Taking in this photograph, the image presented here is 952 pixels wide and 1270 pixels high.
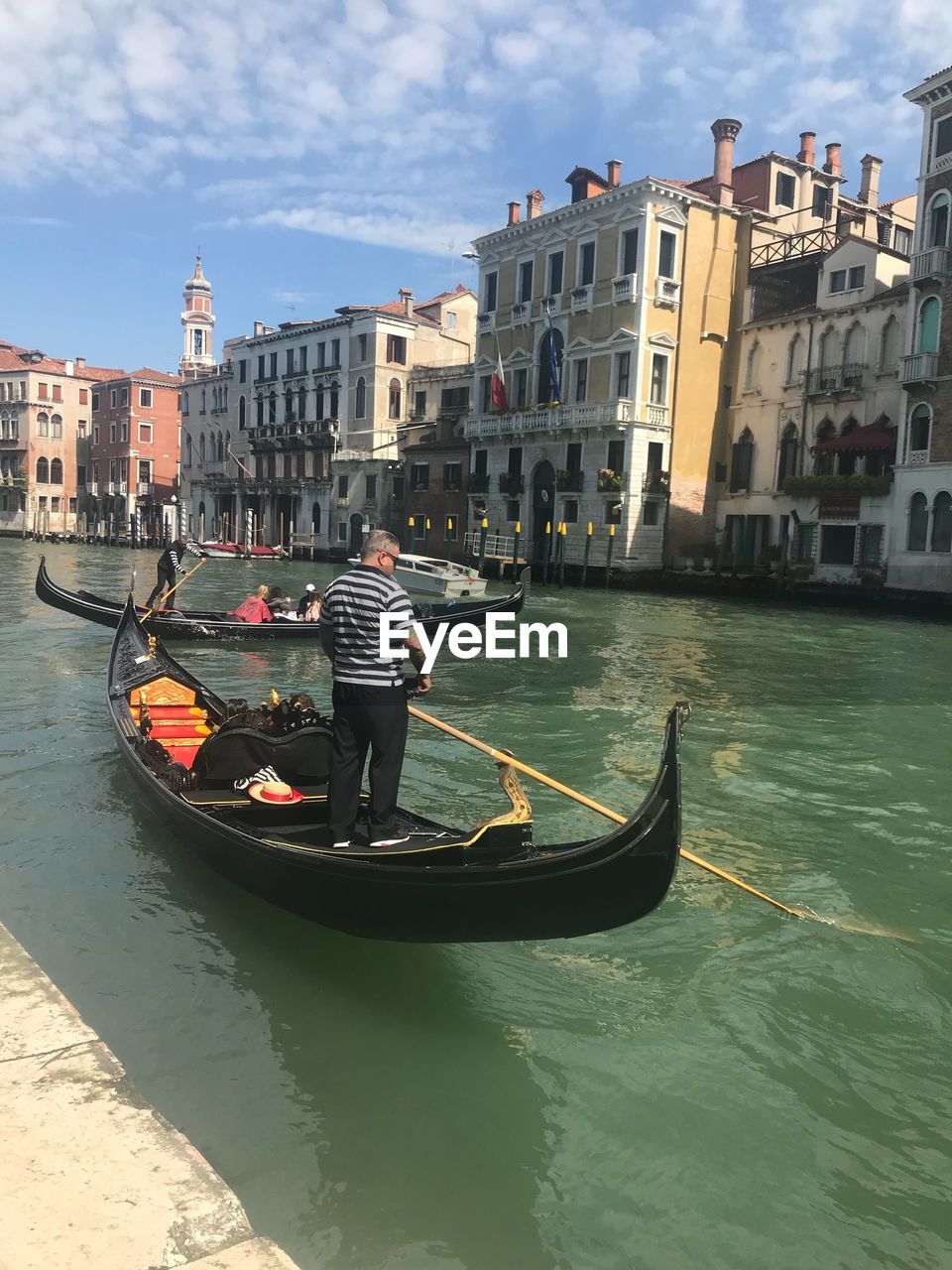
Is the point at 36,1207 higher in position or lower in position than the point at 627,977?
higher

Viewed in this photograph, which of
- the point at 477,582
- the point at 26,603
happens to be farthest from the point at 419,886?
the point at 477,582

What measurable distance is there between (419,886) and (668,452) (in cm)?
2260

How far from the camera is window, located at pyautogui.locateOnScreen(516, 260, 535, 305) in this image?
88.9ft

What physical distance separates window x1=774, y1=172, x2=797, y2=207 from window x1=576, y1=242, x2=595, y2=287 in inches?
184

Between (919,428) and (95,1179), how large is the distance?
19697 mm

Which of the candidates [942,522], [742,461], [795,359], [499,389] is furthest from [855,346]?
[499,389]

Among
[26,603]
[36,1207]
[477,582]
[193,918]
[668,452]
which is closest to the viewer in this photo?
[36,1207]

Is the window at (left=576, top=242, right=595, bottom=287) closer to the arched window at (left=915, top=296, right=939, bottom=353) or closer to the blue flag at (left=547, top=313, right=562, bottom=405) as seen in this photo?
the blue flag at (left=547, top=313, right=562, bottom=405)

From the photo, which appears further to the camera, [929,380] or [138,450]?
[138,450]

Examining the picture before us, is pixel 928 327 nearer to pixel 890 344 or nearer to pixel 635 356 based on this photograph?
pixel 890 344

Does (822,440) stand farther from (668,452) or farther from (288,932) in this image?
(288,932)

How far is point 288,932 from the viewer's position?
3.62 m

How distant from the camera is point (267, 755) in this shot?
14.1 feet

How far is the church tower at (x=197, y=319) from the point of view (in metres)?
64.8
